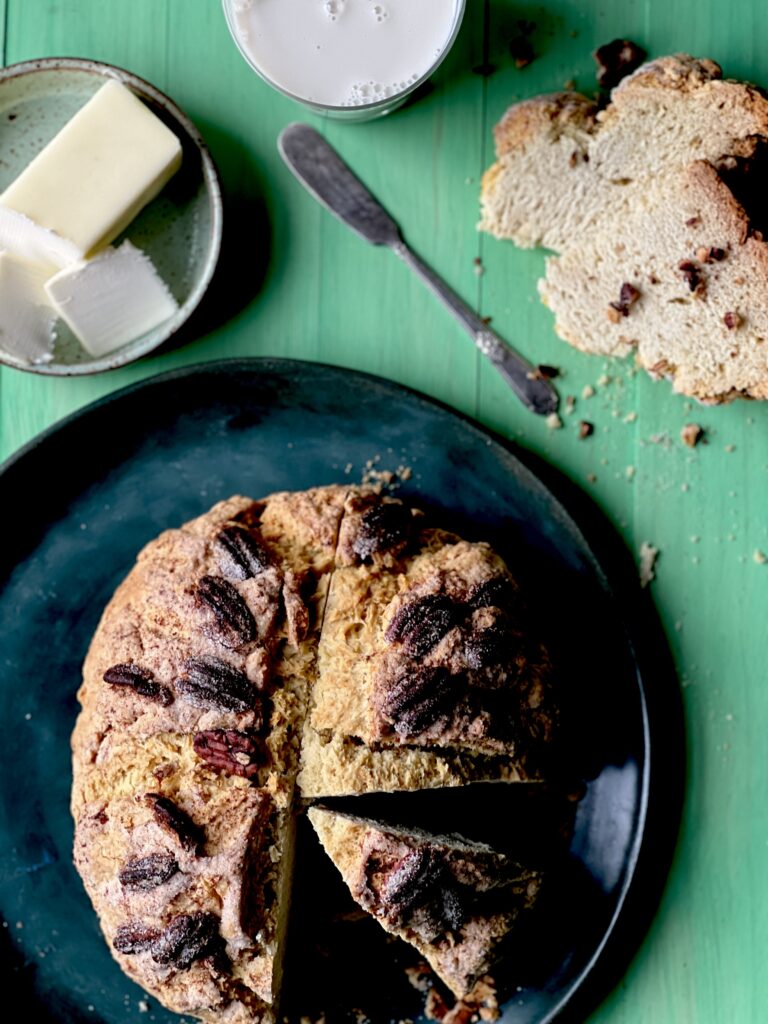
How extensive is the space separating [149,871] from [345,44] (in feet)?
5.86

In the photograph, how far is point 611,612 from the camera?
8.34 ft

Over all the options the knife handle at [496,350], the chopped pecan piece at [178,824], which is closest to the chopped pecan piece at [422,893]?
the chopped pecan piece at [178,824]

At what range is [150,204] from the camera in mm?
2727

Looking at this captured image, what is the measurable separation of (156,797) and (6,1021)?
2.89 feet

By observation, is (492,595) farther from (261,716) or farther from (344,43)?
(344,43)

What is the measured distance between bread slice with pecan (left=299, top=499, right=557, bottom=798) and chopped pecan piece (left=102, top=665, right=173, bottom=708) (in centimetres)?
29

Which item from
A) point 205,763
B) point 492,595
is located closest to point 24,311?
point 205,763

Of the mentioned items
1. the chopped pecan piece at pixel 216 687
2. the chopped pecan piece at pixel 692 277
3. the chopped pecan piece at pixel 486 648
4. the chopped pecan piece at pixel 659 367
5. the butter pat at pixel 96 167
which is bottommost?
the chopped pecan piece at pixel 486 648

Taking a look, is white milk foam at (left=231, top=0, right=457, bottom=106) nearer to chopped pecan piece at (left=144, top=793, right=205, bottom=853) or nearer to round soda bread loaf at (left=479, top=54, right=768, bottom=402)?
round soda bread loaf at (left=479, top=54, right=768, bottom=402)

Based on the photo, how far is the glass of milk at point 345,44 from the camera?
2.46 metres

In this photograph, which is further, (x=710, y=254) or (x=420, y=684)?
(x=710, y=254)

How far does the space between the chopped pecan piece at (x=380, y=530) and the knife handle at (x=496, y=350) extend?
538 millimetres

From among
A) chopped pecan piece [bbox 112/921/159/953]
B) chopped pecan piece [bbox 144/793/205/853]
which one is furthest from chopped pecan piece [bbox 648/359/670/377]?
chopped pecan piece [bbox 112/921/159/953]

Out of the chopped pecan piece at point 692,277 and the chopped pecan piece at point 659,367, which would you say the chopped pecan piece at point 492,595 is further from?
the chopped pecan piece at point 692,277
